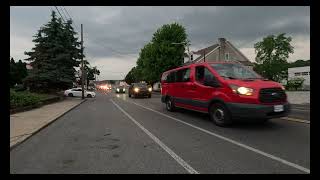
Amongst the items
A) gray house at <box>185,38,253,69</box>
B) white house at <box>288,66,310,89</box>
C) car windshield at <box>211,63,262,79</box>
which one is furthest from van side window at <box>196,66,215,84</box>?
white house at <box>288,66,310,89</box>

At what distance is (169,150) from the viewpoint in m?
6.70

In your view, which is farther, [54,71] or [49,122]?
[54,71]

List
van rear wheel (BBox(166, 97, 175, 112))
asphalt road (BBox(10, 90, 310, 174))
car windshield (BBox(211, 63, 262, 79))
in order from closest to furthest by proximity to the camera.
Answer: asphalt road (BBox(10, 90, 310, 174)) < car windshield (BBox(211, 63, 262, 79)) < van rear wheel (BBox(166, 97, 175, 112))

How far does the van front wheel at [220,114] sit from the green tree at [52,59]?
2284cm

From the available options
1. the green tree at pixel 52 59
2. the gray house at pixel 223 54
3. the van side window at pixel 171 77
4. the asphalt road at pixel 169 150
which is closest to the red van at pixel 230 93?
the asphalt road at pixel 169 150

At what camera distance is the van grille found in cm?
882

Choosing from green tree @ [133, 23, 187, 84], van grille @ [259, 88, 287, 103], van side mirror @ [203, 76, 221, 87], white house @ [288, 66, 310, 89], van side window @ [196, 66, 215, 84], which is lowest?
van grille @ [259, 88, 287, 103]

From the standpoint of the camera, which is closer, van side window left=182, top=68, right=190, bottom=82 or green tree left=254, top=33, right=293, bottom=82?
van side window left=182, top=68, right=190, bottom=82

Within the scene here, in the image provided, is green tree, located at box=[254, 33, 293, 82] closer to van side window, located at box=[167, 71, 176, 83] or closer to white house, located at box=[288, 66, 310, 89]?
white house, located at box=[288, 66, 310, 89]

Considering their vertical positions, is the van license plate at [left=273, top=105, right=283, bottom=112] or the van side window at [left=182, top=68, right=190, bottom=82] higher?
the van side window at [left=182, top=68, right=190, bottom=82]

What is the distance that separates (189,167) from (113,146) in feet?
7.94

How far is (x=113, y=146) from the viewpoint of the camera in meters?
7.23
